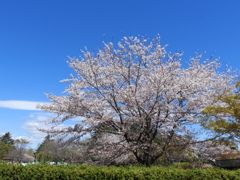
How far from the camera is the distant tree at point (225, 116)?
500 inches

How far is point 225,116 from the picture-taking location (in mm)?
13461

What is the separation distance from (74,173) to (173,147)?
6.18m

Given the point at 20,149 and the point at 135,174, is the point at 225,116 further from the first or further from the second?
the point at 20,149

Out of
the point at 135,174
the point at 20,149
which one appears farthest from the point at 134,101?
the point at 20,149

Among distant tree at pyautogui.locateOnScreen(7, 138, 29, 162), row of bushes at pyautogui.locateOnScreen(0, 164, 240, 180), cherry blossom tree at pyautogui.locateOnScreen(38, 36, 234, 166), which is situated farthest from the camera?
distant tree at pyautogui.locateOnScreen(7, 138, 29, 162)

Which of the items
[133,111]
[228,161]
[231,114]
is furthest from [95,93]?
[228,161]

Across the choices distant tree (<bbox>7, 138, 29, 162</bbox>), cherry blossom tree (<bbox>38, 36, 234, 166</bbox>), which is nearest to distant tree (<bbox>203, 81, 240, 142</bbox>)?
cherry blossom tree (<bbox>38, 36, 234, 166</bbox>)

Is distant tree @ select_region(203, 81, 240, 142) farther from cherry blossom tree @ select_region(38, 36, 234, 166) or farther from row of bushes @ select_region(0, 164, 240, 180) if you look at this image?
row of bushes @ select_region(0, 164, 240, 180)

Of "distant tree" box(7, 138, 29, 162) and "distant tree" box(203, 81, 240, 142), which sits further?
"distant tree" box(7, 138, 29, 162)

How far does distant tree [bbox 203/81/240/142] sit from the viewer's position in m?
12.7

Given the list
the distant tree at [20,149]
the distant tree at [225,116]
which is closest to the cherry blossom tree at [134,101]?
the distant tree at [225,116]

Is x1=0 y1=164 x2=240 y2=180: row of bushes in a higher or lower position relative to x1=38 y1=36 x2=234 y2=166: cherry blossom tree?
lower

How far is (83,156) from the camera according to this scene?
12.0 m

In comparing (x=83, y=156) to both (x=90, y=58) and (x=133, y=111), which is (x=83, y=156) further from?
(x=90, y=58)
